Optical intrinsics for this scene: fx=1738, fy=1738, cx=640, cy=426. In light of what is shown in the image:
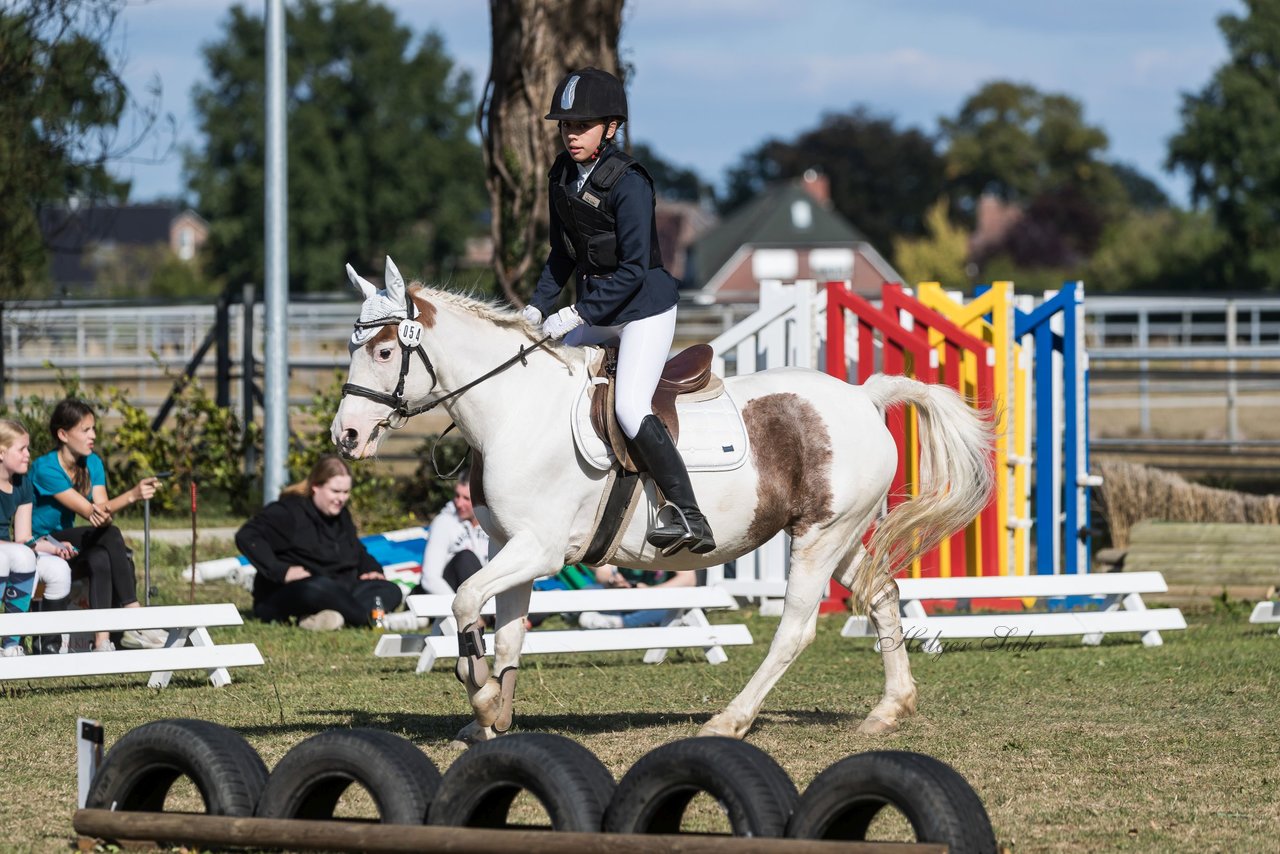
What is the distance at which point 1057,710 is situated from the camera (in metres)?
7.66

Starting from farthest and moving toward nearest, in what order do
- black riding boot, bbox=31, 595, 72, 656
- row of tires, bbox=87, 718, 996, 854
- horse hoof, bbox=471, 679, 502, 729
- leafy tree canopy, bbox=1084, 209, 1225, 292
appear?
leafy tree canopy, bbox=1084, 209, 1225, 292
black riding boot, bbox=31, 595, 72, 656
horse hoof, bbox=471, 679, 502, 729
row of tires, bbox=87, 718, 996, 854

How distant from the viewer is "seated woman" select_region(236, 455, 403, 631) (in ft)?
34.3

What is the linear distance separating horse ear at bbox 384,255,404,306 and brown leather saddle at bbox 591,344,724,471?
83 centimetres

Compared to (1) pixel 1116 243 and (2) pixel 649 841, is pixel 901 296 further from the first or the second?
(1) pixel 1116 243

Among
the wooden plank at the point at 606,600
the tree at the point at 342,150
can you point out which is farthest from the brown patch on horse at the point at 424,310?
the tree at the point at 342,150

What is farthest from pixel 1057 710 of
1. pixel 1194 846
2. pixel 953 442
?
pixel 1194 846

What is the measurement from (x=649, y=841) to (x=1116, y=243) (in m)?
63.1

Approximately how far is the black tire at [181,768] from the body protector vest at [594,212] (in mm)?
2577

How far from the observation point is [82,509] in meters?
9.21

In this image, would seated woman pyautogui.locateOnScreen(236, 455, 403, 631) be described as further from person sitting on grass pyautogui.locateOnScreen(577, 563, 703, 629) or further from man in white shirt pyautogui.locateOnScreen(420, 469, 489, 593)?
person sitting on grass pyautogui.locateOnScreen(577, 563, 703, 629)

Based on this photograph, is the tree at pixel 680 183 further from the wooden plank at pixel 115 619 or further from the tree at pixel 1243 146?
the wooden plank at pixel 115 619

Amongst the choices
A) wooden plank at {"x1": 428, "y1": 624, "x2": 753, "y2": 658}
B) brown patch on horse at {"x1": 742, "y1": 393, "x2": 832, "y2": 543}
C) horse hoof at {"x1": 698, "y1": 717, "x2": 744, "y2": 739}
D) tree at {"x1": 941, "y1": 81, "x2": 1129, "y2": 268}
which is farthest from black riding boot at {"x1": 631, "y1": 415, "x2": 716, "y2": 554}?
tree at {"x1": 941, "y1": 81, "x2": 1129, "y2": 268}

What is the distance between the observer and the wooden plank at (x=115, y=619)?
7918mm

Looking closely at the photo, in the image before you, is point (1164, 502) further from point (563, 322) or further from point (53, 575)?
point (53, 575)
